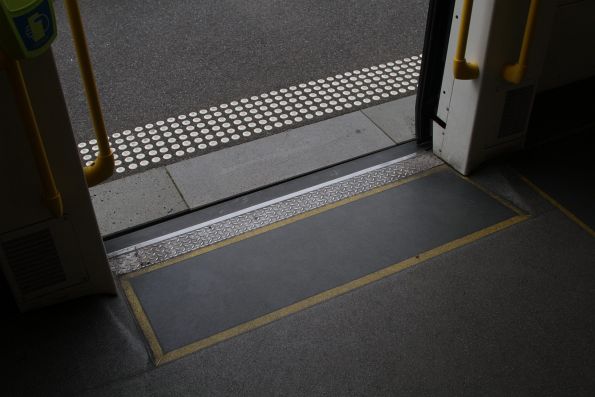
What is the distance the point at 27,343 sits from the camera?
98.3 inches

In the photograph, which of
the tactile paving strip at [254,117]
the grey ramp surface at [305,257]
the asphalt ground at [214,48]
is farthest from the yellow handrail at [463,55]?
the asphalt ground at [214,48]

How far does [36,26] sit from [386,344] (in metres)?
1.59

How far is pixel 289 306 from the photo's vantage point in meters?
2.63

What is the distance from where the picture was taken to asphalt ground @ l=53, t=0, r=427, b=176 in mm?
3824

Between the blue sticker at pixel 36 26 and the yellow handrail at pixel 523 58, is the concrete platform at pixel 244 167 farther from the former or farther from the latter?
the blue sticker at pixel 36 26

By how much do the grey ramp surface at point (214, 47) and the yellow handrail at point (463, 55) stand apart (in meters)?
1.28

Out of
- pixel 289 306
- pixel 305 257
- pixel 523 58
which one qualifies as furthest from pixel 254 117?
pixel 523 58

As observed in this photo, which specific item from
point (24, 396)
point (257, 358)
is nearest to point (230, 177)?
point (257, 358)

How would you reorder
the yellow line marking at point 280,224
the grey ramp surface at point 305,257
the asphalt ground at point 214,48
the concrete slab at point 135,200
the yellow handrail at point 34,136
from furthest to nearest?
the asphalt ground at point 214,48, the concrete slab at point 135,200, the yellow line marking at point 280,224, the grey ramp surface at point 305,257, the yellow handrail at point 34,136

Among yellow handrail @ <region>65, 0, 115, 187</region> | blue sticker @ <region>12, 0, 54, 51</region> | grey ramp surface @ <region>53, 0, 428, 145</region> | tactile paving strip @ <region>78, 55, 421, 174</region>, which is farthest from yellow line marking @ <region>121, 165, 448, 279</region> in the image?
blue sticker @ <region>12, 0, 54, 51</region>

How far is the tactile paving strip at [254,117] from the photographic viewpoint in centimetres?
345

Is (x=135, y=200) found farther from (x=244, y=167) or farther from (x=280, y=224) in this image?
(x=280, y=224)

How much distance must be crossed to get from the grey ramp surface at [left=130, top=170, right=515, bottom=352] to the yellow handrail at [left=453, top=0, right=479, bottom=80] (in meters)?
0.57

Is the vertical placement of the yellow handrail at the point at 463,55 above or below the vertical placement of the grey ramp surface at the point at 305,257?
above
